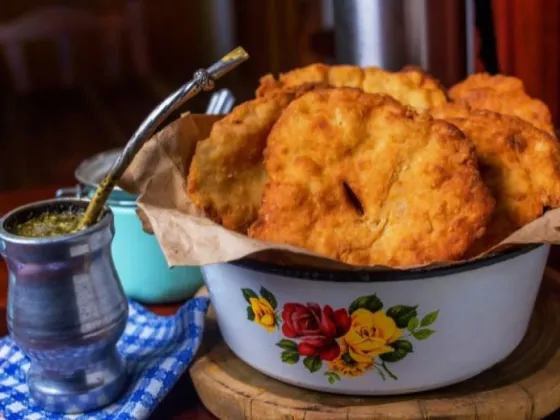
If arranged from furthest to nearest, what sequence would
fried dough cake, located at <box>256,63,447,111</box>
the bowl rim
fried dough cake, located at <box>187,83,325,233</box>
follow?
fried dough cake, located at <box>256,63,447,111</box> < fried dough cake, located at <box>187,83,325,233</box> < the bowl rim

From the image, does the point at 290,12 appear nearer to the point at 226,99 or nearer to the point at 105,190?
the point at 226,99

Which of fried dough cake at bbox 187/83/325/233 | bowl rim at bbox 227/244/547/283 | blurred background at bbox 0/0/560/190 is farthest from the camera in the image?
blurred background at bbox 0/0/560/190

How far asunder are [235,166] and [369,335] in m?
0.21

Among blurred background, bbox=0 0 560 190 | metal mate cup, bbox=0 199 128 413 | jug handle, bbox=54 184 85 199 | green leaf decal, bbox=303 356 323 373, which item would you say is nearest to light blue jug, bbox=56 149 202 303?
jug handle, bbox=54 184 85 199

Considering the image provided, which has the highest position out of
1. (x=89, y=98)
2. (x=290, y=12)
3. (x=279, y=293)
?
(x=279, y=293)

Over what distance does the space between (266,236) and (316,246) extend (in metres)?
0.04

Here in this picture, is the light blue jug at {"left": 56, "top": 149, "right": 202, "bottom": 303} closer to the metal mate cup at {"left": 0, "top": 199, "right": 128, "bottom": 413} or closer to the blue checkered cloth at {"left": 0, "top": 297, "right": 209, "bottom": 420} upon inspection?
the blue checkered cloth at {"left": 0, "top": 297, "right": 209, "bottom": 420}

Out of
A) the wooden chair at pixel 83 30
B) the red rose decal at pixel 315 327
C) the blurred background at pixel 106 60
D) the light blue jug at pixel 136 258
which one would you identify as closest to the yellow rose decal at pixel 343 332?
the red rose decal at pixel 315 327

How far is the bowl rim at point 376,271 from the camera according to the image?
2.05 feet

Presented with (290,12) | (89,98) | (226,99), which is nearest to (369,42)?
(226,99)

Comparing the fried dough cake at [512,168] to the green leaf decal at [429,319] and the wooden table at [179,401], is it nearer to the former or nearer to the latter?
the green leaf decal at [429,319]

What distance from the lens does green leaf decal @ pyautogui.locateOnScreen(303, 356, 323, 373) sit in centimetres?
69

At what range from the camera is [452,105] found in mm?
801

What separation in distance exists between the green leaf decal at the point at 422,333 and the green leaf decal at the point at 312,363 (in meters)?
0.09
